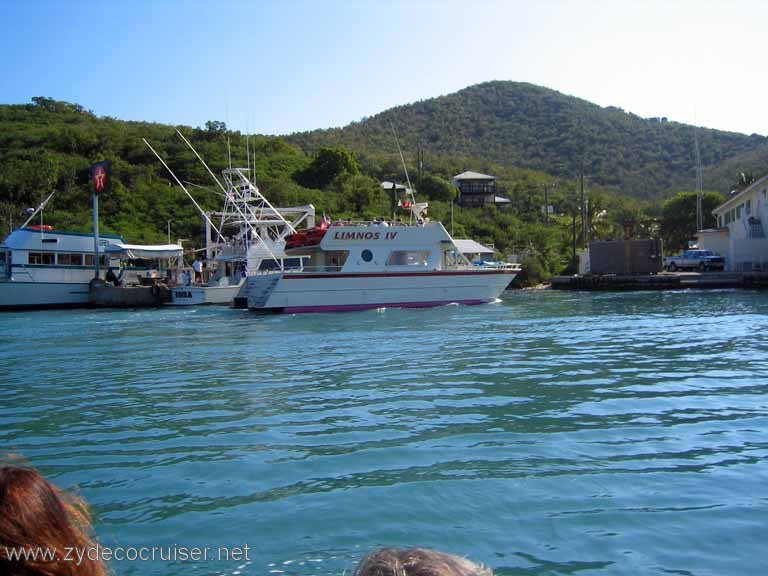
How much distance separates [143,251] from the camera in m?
33.5

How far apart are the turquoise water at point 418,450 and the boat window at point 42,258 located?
1796 centimetres

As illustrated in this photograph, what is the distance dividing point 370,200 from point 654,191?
51.9 meters

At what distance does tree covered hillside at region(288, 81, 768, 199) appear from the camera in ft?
307

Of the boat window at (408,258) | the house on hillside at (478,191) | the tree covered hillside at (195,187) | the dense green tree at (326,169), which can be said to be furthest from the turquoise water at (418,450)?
the house on hillside at (478,191)

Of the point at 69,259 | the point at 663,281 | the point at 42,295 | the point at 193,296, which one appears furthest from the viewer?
the point at 663,281

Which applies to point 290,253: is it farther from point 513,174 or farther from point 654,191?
point 654,191

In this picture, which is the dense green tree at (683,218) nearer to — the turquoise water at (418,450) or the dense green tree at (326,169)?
the dense green tree at (326,169)

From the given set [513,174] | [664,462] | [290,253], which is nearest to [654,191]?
[513,174]

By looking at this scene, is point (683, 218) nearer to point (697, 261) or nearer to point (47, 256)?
point (697, 261)

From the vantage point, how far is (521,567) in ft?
12.8

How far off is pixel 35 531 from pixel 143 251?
112 ft

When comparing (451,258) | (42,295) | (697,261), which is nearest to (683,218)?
(697,261)

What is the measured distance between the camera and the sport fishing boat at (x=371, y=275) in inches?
995

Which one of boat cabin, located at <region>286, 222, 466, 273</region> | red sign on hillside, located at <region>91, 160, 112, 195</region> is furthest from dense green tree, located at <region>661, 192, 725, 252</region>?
red sign on hillside, located at <region>91, 160, 112, 195</region>
